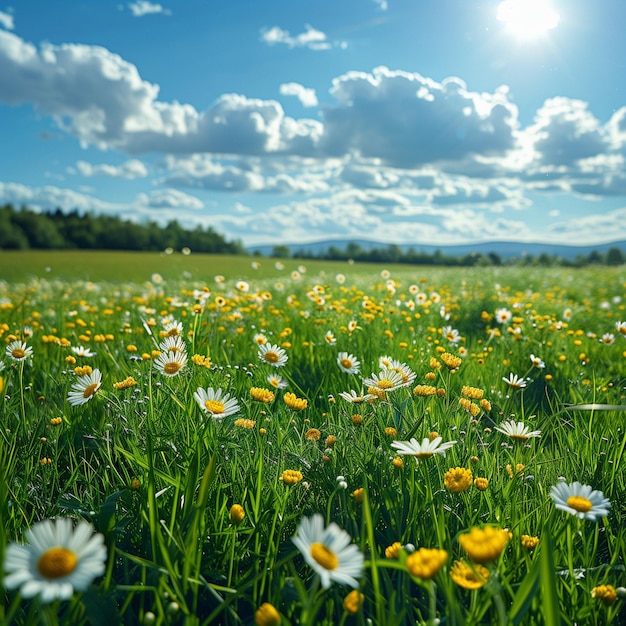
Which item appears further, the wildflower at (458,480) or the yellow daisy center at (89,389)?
the yellow daisy center at (89,389)

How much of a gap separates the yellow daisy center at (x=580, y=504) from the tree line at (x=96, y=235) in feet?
190

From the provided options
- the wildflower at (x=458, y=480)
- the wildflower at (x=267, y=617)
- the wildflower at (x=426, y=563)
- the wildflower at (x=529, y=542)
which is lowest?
the wildflower at (x=529, y=542)

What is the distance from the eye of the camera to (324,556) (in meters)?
0.96

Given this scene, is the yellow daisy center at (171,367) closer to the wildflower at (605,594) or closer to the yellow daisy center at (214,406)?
the yellow daisy center at (214,406)

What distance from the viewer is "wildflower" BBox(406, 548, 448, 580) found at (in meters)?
0.95

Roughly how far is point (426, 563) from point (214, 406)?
0.95 m

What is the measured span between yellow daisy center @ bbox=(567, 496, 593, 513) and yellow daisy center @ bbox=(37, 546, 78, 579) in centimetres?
109

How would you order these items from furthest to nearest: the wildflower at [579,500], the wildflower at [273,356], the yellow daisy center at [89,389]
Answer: the wildflower at [273,356]
the yellow daisy center at [89,389]
the wildflower at [579,500]

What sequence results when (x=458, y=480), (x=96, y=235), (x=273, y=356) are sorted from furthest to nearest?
(x=96, y=235) → (x=273, y=356) → (x=458, y=480)

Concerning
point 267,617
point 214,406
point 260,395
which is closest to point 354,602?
point 267,617

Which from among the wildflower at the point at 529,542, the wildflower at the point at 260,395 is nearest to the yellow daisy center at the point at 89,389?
the wildflower at the point at 260,395

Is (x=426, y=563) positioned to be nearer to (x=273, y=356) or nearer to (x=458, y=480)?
(x=458, y=480)

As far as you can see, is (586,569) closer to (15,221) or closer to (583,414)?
(583,414)

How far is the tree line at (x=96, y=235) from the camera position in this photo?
193 feet
